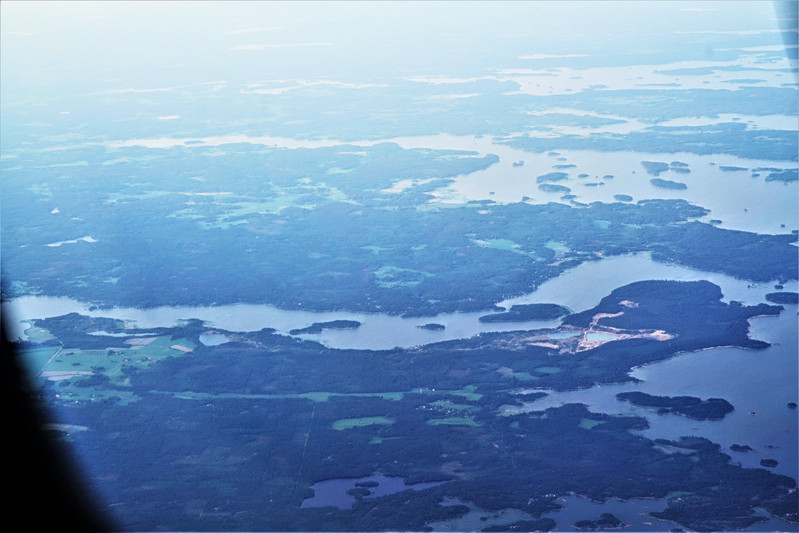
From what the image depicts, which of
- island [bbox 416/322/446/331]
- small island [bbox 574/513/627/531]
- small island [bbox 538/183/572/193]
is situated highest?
small island [bbox 538/183/572/193]

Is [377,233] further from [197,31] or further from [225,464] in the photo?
[197,31]

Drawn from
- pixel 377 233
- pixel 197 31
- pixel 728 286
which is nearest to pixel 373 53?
pixel 197 31

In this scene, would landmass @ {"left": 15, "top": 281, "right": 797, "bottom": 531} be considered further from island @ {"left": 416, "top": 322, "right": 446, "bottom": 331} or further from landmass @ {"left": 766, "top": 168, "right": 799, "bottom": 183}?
landmass @ {"left": 766, "top": 168, "right": 799, "bottom": 183}

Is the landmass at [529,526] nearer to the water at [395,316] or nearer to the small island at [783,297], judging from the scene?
the water at [395,316]

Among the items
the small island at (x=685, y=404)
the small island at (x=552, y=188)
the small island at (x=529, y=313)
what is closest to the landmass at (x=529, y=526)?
the small island at (x=685, y=404)

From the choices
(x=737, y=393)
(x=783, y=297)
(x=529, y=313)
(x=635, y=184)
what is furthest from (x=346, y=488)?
(x=635, y=184)

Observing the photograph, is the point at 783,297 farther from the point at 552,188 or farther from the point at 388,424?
the point at 552,188

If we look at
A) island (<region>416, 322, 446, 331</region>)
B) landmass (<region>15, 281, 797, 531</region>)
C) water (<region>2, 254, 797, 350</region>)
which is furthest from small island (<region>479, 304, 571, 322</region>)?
island (<region>416, 322, 446, 331</region>)
